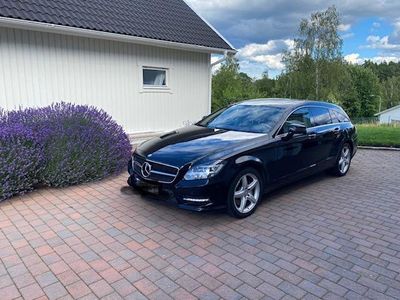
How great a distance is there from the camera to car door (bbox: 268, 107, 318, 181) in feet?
15.5

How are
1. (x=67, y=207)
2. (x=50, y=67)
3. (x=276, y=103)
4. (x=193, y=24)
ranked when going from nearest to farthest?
(x=67, y=207), (x=276, y=103), (x=50, y=67), (x=193, y=24)

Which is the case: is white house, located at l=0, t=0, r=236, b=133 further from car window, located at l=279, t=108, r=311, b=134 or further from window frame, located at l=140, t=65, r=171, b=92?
car window, located at l=279, t=108, r=311, b=134

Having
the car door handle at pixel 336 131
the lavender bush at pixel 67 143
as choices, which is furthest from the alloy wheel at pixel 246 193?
the lavender bush at pixel 67 143

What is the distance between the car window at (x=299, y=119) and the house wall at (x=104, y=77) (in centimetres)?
498

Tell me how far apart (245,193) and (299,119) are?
1.81m

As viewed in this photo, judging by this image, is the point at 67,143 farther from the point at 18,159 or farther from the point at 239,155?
the point at 239,155

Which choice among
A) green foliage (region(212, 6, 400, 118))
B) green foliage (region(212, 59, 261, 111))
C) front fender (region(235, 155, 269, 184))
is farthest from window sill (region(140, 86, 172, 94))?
green foliage (region(212, 6, 400, 118))

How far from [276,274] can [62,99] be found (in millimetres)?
6365

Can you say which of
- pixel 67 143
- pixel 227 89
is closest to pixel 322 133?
pixel 67 143

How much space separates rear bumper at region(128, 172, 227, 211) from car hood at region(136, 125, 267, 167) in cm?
30

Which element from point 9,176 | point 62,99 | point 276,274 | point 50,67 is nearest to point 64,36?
point 50,67

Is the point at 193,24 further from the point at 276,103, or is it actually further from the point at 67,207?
the point at 67,207

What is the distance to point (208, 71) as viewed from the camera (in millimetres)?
10617

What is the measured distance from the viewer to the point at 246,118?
5.28 metres
